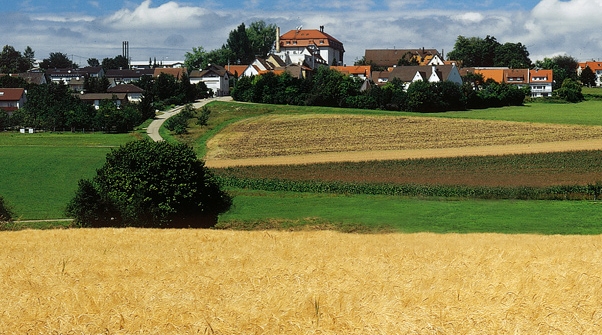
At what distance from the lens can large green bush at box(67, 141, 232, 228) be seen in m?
51.5

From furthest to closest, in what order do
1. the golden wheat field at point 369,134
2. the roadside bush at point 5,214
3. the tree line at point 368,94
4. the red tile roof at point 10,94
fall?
the red tile roof at point 10,94 → the tree line at point 368,94 → the golden wheat field at point 369,134 → the roadside bush at point 5,214

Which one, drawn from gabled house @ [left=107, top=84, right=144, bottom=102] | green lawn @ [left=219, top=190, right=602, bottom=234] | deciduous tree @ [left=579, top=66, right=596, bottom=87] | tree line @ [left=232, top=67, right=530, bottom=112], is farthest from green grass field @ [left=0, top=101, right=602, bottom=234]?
deciduous tree @ [left=579, top=66, right=596, bottom=87]

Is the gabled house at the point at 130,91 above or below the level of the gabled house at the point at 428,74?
below

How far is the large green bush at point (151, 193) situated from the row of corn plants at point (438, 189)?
20.4ft

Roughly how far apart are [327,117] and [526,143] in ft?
112

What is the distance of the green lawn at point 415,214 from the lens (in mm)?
42656

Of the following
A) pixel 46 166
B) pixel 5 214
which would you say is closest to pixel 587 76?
pixel 46 166

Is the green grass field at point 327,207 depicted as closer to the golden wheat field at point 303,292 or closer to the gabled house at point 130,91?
the golden wheat field at point 303,292

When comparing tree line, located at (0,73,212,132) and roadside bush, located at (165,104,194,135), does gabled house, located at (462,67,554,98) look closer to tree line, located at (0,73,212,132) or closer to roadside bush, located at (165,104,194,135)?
tree line, located at (0,73,212,132)

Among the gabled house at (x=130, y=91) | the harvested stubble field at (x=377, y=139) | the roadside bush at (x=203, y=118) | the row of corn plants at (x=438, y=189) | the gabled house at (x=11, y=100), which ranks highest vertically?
the gabled house at (x=130, y=91)

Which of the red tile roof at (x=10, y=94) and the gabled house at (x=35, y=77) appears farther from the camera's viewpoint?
the gabled house at (x=35, y=77)

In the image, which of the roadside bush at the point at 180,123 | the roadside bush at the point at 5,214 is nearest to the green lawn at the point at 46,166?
the roadside bush at the point at 5,214

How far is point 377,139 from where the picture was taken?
88.2 metres

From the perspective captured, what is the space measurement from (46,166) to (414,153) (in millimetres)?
38977
